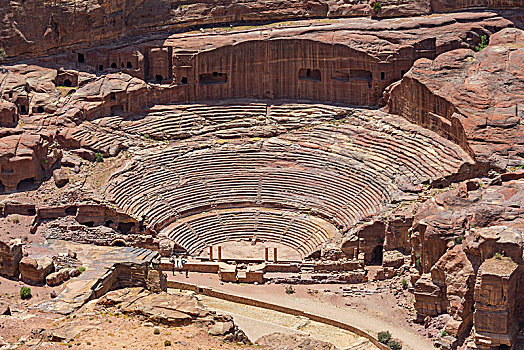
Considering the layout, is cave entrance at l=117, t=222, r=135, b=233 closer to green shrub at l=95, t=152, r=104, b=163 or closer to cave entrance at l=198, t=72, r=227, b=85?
green shrub at l=95, t=152, r=104, b=163

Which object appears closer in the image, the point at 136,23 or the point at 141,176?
the point at 141,176

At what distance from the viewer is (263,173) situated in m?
59.0

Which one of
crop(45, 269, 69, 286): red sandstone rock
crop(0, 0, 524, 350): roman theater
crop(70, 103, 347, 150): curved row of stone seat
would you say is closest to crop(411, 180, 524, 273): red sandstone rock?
crop(0, 0, 524, 350): roman theater

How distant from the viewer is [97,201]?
179ft

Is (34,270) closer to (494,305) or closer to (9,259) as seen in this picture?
(9,259)

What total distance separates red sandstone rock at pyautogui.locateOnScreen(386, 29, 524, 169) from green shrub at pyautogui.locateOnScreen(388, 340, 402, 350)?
38.6 feet

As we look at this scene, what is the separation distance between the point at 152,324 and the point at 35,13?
33321mm

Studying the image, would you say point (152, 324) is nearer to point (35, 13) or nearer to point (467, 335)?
point (467, 335)

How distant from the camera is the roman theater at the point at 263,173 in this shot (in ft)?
143

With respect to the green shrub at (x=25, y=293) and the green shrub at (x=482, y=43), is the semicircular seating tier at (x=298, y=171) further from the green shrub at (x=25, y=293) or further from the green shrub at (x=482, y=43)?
the green shrub at (x=25, y=293)

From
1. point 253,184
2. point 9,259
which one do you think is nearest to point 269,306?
point 253,184

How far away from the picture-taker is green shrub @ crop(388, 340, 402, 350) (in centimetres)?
4394

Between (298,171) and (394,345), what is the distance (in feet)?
54.5

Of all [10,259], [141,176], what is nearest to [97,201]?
[141,176]
